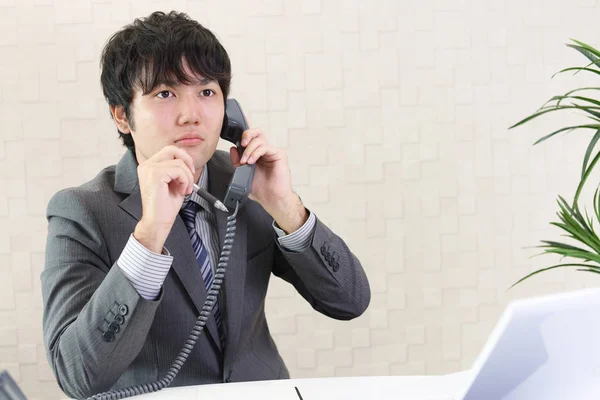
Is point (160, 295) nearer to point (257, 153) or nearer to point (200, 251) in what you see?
point (200, 251)

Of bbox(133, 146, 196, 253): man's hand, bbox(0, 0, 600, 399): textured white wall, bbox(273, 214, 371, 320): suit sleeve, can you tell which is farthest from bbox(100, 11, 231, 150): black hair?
bbox(0, 0, 600, 399): textured white wall

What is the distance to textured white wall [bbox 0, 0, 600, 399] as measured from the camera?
2.71 meters

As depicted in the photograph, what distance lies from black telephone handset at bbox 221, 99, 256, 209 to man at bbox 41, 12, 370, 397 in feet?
0.13

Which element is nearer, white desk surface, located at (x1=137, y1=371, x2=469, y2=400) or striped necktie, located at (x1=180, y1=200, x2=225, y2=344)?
white desk surface, located at (x1=137, y1=371, x2=469, y2=400)

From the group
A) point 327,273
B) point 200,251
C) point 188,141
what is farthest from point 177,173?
point 327,273

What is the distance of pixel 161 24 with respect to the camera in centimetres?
176

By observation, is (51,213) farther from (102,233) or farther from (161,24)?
(161,24)

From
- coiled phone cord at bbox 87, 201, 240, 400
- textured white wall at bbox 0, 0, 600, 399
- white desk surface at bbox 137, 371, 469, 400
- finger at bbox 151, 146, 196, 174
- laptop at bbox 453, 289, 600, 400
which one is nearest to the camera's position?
laptop at bbox 453, 289, 600, 400

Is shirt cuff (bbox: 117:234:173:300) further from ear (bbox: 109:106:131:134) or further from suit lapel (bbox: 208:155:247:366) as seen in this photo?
ear (bbox: 109:106:131:134)

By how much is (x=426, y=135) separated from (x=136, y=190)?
4.73ft

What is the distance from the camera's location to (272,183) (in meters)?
1.81

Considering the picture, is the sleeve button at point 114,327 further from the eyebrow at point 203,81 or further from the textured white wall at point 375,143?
the textured white wall at point 375,143

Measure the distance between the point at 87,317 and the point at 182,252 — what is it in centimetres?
30

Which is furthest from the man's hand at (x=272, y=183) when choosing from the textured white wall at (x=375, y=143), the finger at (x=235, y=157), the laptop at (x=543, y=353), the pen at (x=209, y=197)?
the textured white wall at (x=375, y=143)
